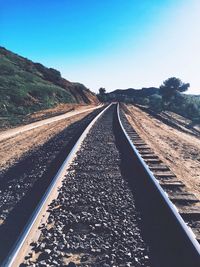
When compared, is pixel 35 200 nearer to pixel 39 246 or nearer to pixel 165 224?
pixel 39 246

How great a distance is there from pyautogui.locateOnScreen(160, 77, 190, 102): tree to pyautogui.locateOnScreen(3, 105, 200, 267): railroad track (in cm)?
5955

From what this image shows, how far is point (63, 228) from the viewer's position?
4.34m

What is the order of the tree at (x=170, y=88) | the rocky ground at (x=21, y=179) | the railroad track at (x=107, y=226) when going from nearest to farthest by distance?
the railroad track at (x=107, y=226) → the rocky ground at (x=21, y=179) → the tree at (x=170, y=88)

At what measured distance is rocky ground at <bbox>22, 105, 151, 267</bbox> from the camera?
3580 mm

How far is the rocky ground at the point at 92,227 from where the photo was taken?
3580mm

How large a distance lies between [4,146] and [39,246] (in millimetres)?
9613

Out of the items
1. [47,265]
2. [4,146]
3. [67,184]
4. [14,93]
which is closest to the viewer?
[47,265]

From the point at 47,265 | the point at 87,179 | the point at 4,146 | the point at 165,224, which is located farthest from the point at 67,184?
the point at 4,146

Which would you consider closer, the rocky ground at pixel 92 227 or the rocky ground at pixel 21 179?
the rocky ground at pixel 92 227

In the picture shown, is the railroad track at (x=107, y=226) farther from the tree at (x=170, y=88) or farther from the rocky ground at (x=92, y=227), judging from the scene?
the tree at (x=170, y=88)

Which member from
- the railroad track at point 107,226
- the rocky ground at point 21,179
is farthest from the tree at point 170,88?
the railroad track at point 107,226

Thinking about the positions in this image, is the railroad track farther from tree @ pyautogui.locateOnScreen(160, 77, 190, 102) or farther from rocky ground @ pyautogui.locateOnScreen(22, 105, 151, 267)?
tree @ pyautogui.locateOnScreen(160, 77, 190, 102)

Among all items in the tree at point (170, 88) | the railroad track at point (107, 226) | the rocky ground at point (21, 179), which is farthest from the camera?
the tree at point (170, 88)

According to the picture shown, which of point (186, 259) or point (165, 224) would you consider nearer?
point (186, 259)
